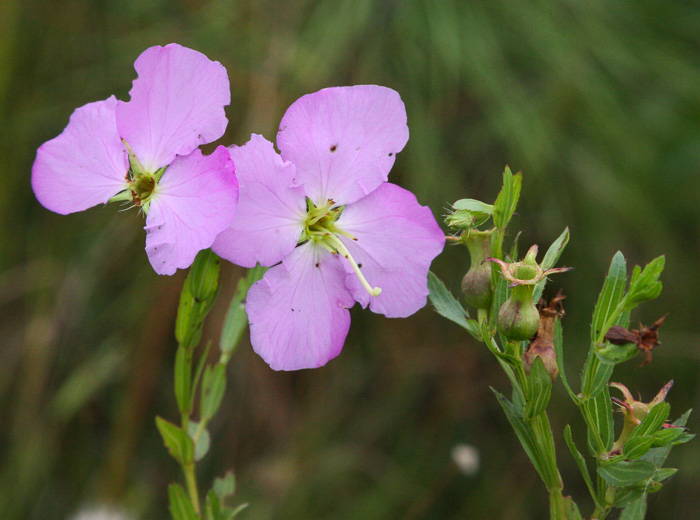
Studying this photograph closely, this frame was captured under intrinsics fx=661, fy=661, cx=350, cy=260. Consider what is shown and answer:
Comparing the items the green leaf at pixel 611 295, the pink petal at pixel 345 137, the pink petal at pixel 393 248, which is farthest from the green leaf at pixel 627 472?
the pink petal at pixel 345 137

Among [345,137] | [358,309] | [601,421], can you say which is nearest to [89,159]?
[345,137]

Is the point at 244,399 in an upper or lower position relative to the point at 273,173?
lower

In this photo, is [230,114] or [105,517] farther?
[230,114]

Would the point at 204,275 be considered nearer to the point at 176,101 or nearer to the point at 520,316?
the point at 176,101

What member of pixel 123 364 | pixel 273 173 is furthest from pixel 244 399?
pixel 273 173

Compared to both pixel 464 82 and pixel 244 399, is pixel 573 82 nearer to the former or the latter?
pixel 464 82
